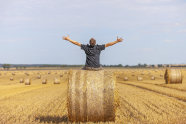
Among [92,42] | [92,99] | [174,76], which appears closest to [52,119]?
[92,99]

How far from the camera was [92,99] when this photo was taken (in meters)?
9.58

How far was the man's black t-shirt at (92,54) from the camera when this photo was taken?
400 inches

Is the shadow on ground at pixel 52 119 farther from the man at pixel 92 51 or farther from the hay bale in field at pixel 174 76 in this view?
the hay bale in field at pixel 174 76

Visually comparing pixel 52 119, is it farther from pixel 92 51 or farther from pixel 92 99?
pixel 92 51

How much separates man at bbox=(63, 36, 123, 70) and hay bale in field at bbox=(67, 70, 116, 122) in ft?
1.70

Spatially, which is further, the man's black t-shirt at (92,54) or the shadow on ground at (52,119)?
the shadow on ground at (52,119)

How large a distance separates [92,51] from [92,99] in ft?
5.37

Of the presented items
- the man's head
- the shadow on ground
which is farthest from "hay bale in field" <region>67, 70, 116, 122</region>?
the man's head

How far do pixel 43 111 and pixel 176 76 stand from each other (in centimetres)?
1958

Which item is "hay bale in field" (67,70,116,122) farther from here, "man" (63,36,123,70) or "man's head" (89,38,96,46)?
"man's head" (89,38,96,46)

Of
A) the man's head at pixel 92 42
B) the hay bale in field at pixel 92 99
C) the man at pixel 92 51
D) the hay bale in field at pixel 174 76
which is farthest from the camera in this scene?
the hay bale in field at pixel 174 76

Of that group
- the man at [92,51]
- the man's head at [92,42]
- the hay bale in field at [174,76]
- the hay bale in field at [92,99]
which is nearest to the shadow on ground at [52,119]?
the hay bale in field at [92,99]

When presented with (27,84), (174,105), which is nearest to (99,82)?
(174,105)

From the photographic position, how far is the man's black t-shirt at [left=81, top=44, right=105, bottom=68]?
10.2 metres
